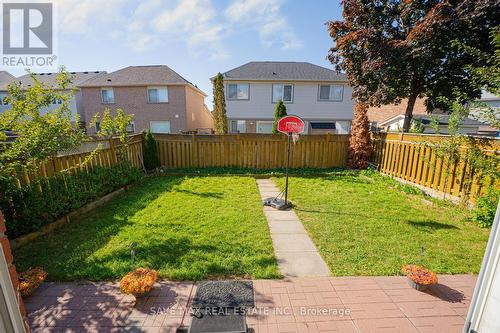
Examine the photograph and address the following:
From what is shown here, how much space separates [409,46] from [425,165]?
434 centimetres

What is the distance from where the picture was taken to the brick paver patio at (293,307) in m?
2.56

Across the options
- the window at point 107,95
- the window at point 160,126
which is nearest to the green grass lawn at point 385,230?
the window at point 160,126

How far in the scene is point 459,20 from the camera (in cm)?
744

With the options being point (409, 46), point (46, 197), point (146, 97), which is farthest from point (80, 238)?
point (146, 97)

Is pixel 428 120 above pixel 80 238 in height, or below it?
above

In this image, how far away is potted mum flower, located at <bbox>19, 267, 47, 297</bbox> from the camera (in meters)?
2.93

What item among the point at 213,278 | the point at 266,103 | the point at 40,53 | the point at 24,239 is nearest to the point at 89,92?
the point at 40,53

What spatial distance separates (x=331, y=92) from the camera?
17688mm

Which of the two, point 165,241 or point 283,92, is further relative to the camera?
point 283,92

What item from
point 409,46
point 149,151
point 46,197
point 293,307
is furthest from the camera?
point 149,151

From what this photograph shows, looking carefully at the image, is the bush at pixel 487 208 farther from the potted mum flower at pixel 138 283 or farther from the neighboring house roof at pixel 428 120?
the neighboring house roof at pixel 428 120

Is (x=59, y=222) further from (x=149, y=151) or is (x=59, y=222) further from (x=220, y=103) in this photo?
(x=220, y=103)

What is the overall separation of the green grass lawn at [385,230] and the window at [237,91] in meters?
11.7

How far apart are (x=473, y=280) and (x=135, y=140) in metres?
9.73
